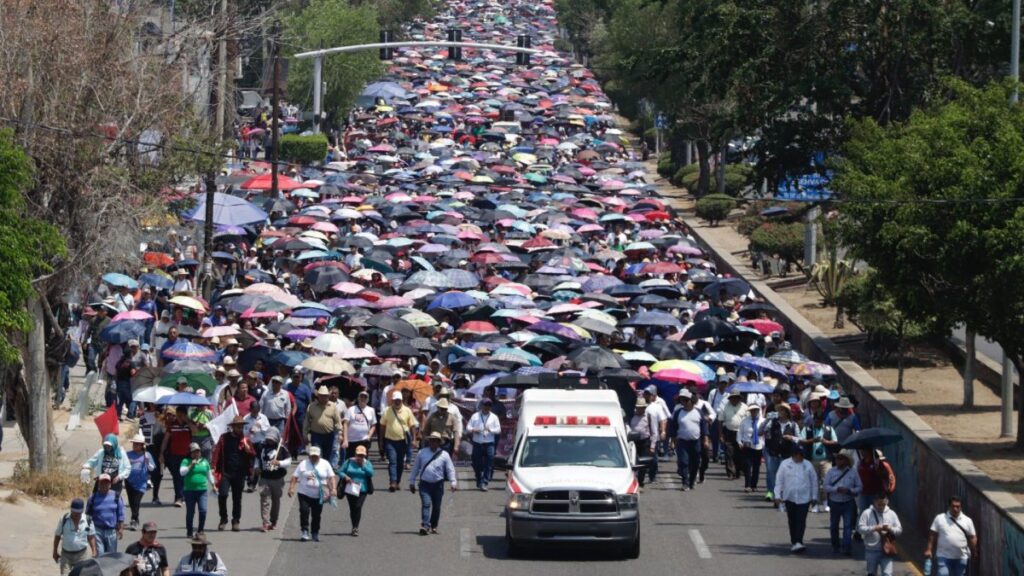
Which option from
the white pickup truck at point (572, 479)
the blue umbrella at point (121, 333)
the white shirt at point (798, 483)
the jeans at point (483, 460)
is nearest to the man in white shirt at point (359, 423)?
the jeans at point (483, 460)

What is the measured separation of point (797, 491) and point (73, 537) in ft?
26.5

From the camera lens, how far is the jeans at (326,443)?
23.7 m

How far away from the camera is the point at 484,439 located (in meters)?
24.0

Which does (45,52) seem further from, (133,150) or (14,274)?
(14,274)

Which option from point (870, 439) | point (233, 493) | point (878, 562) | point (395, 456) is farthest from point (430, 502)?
point (878, 562)

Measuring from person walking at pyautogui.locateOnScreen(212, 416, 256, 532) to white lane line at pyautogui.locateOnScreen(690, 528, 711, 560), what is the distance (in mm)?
5310

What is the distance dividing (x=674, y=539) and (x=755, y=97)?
63.3 ft

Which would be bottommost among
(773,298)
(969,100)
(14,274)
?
(773,298)

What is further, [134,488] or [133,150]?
[133,150]

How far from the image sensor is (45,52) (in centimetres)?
2306

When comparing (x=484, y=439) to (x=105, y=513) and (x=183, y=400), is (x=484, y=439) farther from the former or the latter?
(x=105, y=513)

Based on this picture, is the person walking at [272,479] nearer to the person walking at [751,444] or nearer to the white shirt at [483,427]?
the white shirt at [483,427]

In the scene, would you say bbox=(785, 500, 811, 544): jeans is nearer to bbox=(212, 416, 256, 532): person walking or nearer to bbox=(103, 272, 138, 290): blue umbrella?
bbox=(212, 416, 256, 532): person walking

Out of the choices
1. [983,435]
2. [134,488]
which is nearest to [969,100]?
[983,435]
